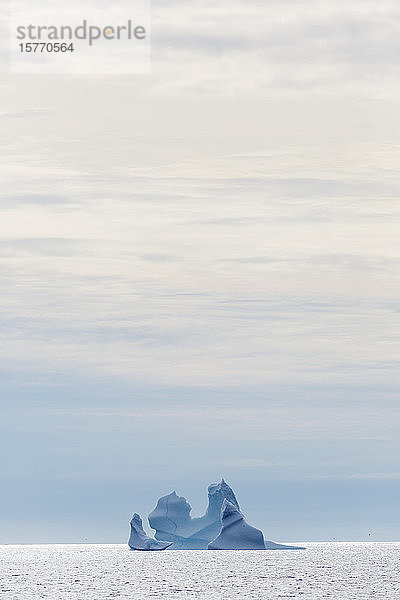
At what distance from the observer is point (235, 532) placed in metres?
97.1

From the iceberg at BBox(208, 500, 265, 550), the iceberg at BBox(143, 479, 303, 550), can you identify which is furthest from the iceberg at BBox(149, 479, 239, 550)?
the iceberg at BBox(208, 500, 265, 550)

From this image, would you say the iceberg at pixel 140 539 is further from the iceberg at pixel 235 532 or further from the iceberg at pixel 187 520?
the iceberg at pixel 235 532

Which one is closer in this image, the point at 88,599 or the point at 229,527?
the point at 88,599

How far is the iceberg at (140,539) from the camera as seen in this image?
103 metres

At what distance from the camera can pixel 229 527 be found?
9656 centimetres

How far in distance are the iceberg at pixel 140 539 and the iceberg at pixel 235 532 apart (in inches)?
319

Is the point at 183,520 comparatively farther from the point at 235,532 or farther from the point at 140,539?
the point at 235,532

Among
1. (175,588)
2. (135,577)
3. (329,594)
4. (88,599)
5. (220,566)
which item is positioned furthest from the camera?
(220,566)

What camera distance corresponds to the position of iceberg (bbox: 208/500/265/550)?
316 feet

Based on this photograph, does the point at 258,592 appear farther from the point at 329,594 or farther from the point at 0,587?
the point at 0,587

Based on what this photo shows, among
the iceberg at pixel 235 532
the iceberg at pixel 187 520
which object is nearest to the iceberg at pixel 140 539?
the iceberg at pixel 187 520

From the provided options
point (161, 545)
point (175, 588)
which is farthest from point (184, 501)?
point (175, 588)

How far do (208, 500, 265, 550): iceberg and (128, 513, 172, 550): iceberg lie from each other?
8103mm

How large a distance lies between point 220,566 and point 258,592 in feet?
141
